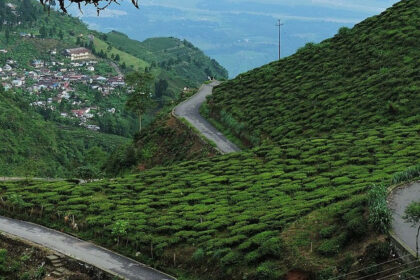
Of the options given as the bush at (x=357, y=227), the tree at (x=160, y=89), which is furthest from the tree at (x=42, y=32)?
the bush at (x=357, y=227)

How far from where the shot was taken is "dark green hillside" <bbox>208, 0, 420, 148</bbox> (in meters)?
53.5

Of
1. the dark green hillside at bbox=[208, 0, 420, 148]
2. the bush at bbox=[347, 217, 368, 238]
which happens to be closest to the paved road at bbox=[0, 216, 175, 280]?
the bush at bbox=[347, 217, 368, 238]

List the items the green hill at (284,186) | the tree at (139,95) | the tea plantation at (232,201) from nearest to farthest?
1. the green hill at (284,186)
2. the tea plantation at (232,201)
3. the tree at (139,95)

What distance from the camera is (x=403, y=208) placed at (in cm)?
2567

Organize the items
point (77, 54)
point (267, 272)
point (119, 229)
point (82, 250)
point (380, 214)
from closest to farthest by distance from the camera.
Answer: point (380, 214) → point (267, 272) → point (82, 250) → point (119, 229) → point (77, 54)

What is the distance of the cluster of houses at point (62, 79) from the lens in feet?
503

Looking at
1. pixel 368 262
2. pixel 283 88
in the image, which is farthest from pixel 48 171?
pixel 368 262

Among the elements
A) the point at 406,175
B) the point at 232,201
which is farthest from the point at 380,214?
the point at 232,201

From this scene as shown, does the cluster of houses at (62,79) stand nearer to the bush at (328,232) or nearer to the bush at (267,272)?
the bush at (328,232)

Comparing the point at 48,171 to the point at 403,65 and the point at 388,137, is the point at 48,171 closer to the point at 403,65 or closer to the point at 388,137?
the point at 403,65

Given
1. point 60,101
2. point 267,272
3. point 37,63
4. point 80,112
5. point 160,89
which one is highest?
point 267,272

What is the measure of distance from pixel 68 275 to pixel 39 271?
5.08 ft

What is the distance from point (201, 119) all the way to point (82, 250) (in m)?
37.8

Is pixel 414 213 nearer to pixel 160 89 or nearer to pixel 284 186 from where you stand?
pixel 284 186
